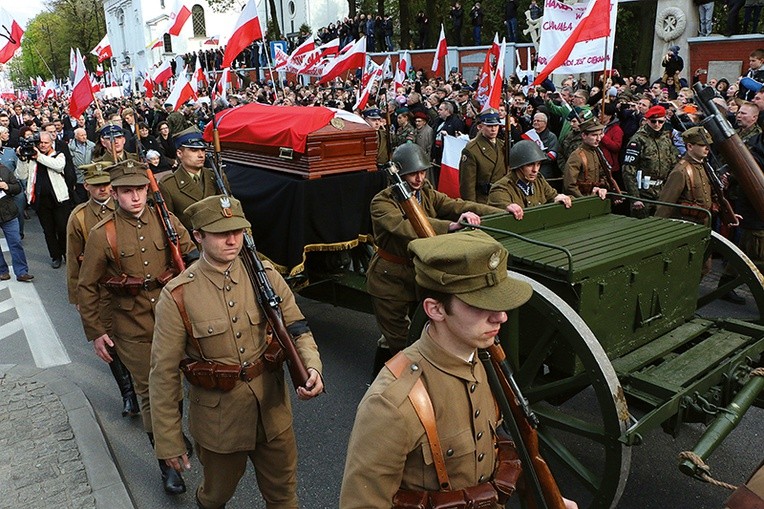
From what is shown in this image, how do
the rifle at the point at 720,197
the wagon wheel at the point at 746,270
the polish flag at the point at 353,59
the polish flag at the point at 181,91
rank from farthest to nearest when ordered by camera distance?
1. the polish flag at the point at 181,91
2. the polish flag at the point at 353,59
3. the rifle at the point at 720,197
4. the wagon wheel at the point at 746,270

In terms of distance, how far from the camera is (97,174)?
5270 millimetres

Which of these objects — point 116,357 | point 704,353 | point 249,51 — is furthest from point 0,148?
point 249,51

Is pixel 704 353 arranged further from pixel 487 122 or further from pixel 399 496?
pixel 487 122

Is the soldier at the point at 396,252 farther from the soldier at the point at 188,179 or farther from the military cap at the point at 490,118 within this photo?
the military cap at the point at 490,118

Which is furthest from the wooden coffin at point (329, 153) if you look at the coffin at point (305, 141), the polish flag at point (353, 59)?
the polish flag at point (353, 59)

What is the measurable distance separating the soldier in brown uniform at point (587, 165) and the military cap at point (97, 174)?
4.58 meters

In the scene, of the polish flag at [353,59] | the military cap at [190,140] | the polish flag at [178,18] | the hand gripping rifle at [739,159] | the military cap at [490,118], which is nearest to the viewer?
the hand gripping rifle at [739,159]

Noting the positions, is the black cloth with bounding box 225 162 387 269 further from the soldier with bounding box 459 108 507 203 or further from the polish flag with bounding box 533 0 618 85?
the polish flag with bounding box 533 0 618 85

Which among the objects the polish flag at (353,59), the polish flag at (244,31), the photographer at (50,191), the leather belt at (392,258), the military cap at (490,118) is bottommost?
the photographer at (50,191)

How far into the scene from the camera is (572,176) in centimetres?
706

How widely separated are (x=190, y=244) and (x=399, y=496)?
10.2 feet

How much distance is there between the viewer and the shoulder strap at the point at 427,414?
1980mm

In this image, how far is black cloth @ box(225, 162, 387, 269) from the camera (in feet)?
18.7

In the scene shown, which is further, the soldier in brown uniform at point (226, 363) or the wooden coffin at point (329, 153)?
the wooden coffin at point (329, 153)
